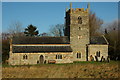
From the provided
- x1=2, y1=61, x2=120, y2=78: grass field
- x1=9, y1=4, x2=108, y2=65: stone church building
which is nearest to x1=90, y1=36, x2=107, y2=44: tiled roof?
x1=9, y1=4, x2=108, y2=65: stone church building

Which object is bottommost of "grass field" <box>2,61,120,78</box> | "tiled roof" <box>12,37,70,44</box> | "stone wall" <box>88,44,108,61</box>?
"grass field" <box>2,61,120,78</box>

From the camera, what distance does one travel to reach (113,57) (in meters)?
47.2

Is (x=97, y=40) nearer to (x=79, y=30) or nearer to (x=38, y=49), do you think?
(x=79, y=30)

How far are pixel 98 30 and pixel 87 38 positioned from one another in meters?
22.5

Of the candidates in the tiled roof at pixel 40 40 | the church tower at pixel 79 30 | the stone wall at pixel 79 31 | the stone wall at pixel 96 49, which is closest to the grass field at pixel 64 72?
the tiled roof at pixel 40 40

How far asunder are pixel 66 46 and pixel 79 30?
4.73m

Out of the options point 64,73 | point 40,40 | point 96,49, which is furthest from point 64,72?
point 96,49

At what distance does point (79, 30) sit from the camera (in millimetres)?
44094

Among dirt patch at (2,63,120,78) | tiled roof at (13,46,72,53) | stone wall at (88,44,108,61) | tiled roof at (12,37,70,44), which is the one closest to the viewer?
dirt patch at (2,63,120,78)

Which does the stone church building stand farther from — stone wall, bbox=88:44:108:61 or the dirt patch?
the dirt patch

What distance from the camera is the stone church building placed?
39.8 metres

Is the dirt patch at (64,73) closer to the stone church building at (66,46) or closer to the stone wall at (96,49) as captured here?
the stone church building at (66,46)

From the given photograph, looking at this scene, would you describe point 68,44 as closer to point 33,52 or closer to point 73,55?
point 73,55

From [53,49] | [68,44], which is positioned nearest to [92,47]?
[68,44]
